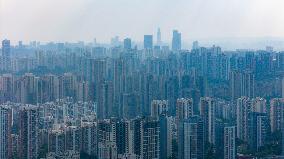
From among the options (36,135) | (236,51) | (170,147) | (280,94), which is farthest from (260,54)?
(36,135)

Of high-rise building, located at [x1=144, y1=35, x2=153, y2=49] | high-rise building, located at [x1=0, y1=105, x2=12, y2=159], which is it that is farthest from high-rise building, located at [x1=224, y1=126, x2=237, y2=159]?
high-rise building, located at [x1=144, y1=35, x2=153, y2=49]

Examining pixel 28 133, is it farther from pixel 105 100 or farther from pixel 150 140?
pixel 105 100

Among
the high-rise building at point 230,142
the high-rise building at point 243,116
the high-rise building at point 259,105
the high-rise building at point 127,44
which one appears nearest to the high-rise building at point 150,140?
the high-rise building at point 230,142

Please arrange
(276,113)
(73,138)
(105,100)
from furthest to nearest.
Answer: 1. (105,100)
2. (276,113)
3. (73,138)

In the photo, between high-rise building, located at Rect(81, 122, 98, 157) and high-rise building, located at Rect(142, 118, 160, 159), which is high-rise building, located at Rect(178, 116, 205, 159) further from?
high-rise building, located at Rect(81, 122, 98, 157)

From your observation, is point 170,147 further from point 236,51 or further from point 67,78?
point 236,51

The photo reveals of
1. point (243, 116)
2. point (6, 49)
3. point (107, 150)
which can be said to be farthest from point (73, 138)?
point (243, 116)
